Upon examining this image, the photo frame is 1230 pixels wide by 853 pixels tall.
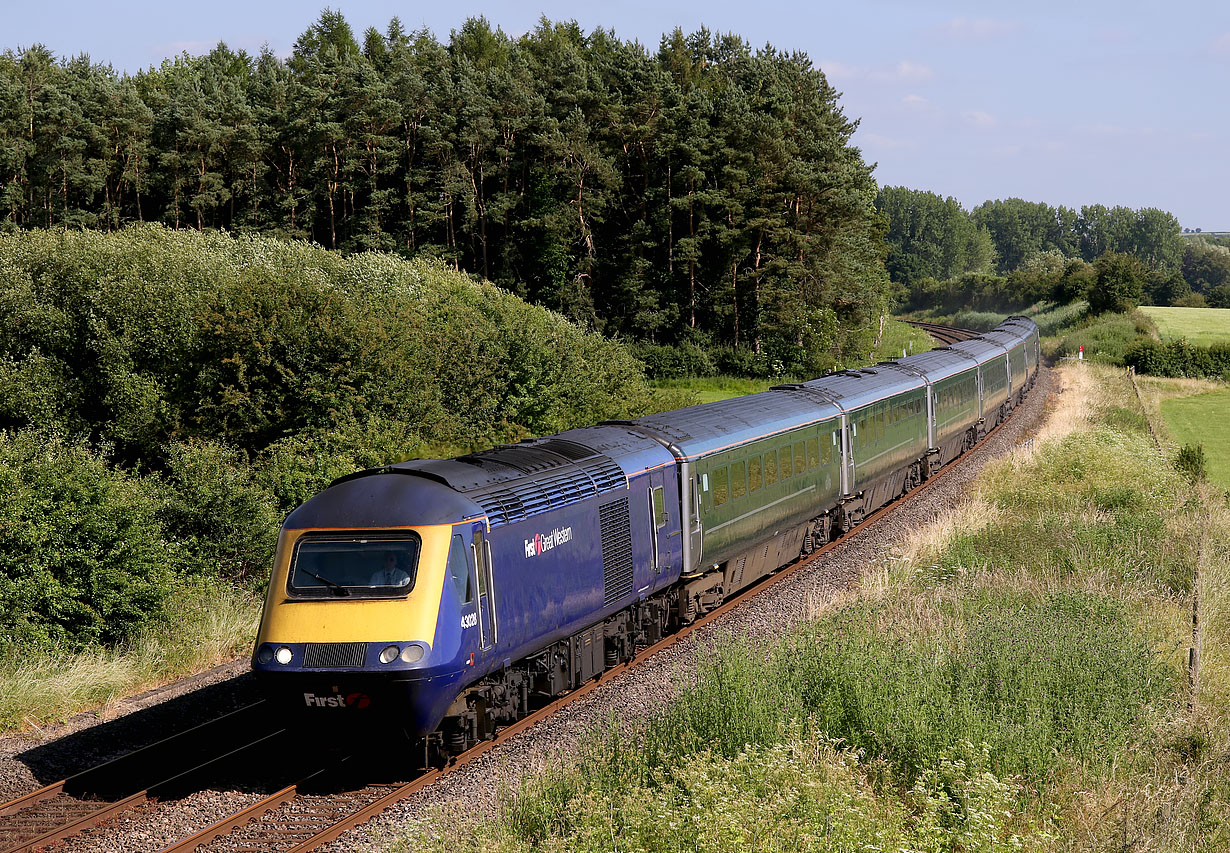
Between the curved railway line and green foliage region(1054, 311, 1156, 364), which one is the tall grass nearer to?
the curved railway line

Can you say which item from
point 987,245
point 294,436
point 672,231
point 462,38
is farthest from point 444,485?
point 987,245

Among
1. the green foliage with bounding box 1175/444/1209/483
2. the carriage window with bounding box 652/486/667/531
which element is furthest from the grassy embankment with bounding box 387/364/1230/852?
the green foliage with bounding box 1175/444/1209/483

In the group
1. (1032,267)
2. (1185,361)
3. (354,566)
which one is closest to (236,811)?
(354,566)

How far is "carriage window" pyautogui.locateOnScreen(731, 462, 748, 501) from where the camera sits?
17.3 metres

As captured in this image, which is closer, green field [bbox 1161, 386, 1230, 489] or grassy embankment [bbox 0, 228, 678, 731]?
grassy embankment [bbox 0, 228, 678, 731]

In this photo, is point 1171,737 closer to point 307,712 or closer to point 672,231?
point 307,712

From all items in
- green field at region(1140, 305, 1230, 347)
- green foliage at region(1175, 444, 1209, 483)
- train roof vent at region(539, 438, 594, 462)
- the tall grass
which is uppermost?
train roof vent at region(539, 438, 594, 462)

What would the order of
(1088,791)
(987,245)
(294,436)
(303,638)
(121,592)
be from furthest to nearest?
(987,245) → (294,436) → (121,592) → (303,638) → (1088,791)

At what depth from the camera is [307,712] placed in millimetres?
10656

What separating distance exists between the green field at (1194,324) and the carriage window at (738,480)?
206 feet

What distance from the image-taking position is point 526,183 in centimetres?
5984

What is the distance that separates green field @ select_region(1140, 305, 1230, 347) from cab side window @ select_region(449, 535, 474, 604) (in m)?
70.4

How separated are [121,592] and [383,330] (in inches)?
542

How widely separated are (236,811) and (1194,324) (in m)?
87.8
